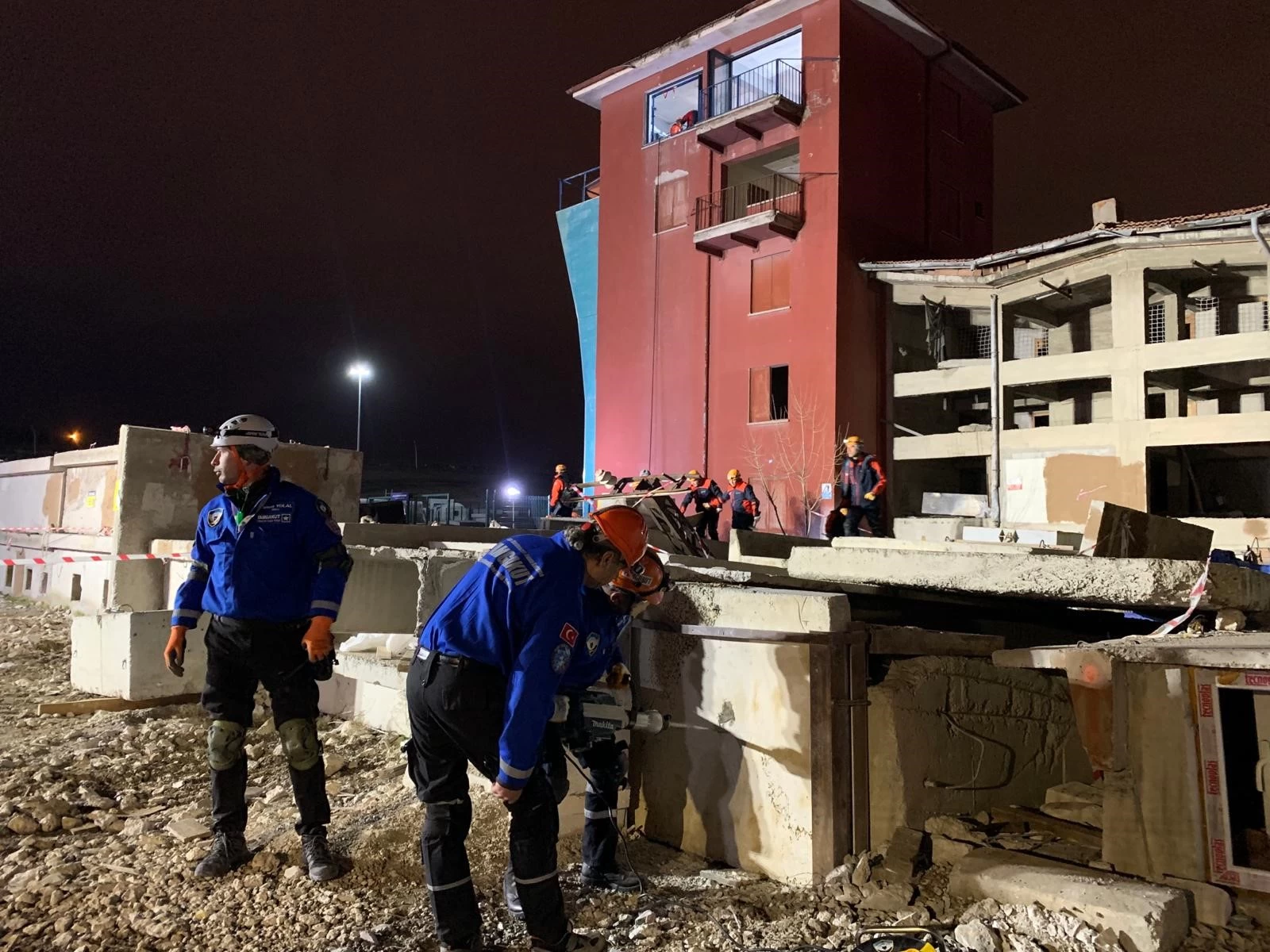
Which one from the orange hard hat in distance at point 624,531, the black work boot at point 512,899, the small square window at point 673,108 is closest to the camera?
the orange hard hat in distance at point 624,531

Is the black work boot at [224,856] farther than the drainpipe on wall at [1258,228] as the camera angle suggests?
No

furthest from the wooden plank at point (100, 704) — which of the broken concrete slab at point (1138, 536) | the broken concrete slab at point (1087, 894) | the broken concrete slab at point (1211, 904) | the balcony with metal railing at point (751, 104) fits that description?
the balcony with metal railing at point (751, 104)

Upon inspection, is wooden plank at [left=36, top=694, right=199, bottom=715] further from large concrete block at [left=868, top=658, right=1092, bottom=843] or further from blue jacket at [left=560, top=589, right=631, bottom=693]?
large concrete block at [left=868, top=658, right=1092, bottom=843]

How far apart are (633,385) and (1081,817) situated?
22.0 meters

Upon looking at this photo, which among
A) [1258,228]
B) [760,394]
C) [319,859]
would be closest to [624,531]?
[319,859]

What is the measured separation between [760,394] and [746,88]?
29.2 ft

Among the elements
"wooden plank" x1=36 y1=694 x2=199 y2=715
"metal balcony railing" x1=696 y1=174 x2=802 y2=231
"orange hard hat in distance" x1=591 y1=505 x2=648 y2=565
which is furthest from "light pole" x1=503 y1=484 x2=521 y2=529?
"orange hard hat in distance" x1=591 y1=505 x2=648 y2=565

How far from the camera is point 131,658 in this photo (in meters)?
6.32

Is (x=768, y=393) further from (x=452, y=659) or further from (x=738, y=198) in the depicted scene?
(x=452, y=659)

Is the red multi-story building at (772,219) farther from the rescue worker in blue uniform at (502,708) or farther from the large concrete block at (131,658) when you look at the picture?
the rescue worker in blue uniform at (502,708)

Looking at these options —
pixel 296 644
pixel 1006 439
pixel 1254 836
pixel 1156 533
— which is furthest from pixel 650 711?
pixel 1006 439

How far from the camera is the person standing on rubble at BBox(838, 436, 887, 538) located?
1191 cm

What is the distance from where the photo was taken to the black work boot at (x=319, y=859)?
357 centimetres

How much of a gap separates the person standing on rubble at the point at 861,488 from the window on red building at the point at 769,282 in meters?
10.5
